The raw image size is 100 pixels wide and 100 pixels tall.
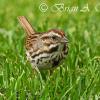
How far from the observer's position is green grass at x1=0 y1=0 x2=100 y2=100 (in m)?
7.04

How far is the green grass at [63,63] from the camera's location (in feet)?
23.1

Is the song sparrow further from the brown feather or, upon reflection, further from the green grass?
the brown feather

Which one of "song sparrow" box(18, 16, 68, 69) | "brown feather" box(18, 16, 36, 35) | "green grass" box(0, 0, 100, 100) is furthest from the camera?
"brown feather" box(18, 16, 36, 35)

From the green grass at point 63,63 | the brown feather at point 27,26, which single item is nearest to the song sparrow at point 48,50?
the green grass at point 63,63

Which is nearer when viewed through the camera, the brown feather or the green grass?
the green grass

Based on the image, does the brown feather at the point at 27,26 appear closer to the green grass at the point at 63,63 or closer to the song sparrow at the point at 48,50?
the green grass at the point at 63,63

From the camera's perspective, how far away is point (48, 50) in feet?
25.3

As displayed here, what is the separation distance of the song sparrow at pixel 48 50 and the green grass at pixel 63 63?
0.13m

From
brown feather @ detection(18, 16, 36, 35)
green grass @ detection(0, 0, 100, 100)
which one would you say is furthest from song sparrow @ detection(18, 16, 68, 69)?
brown feather @ detection(18, 16, 36, 35)

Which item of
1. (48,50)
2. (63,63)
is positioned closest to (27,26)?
(63,63)

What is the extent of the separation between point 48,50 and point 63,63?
0.44m

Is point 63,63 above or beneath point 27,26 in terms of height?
beneath

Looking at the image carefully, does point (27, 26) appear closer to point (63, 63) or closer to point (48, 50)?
point (63, 63)

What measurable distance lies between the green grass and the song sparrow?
5.3 inches
